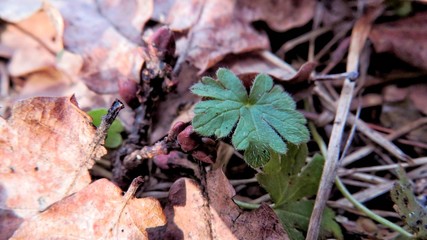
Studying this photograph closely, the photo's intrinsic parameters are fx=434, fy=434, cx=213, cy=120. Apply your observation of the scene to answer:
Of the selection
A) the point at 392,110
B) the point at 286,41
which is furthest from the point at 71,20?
the point at 392,110

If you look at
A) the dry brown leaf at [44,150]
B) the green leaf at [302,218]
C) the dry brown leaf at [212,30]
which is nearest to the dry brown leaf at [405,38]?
the dry brown leaf at [212,30]

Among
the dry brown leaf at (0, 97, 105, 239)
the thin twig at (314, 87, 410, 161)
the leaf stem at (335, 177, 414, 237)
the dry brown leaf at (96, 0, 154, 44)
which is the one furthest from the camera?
the dry brown leaf at (96, 0, 154, 44)

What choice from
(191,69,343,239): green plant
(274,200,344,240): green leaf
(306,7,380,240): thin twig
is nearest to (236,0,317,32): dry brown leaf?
(306,7,380,240): thin twig

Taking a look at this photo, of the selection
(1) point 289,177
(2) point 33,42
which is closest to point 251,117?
(1) point 289,177

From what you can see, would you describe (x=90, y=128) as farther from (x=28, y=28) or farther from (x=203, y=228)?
(x=28, y=28)

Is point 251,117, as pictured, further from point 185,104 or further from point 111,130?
point 111,130

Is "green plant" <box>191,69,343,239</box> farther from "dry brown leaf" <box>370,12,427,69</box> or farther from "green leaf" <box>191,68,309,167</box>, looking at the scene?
"dry brown leaf" <box>370,12,427,69</box>

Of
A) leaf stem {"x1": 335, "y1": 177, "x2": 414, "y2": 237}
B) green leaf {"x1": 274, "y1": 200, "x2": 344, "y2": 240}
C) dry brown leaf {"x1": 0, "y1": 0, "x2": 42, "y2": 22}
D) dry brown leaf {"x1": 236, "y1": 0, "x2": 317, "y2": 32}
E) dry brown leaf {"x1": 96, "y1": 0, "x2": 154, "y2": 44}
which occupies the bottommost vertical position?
green leaf {"x1": 274, "y1": 200, "x2": 344, "y2": 240}
